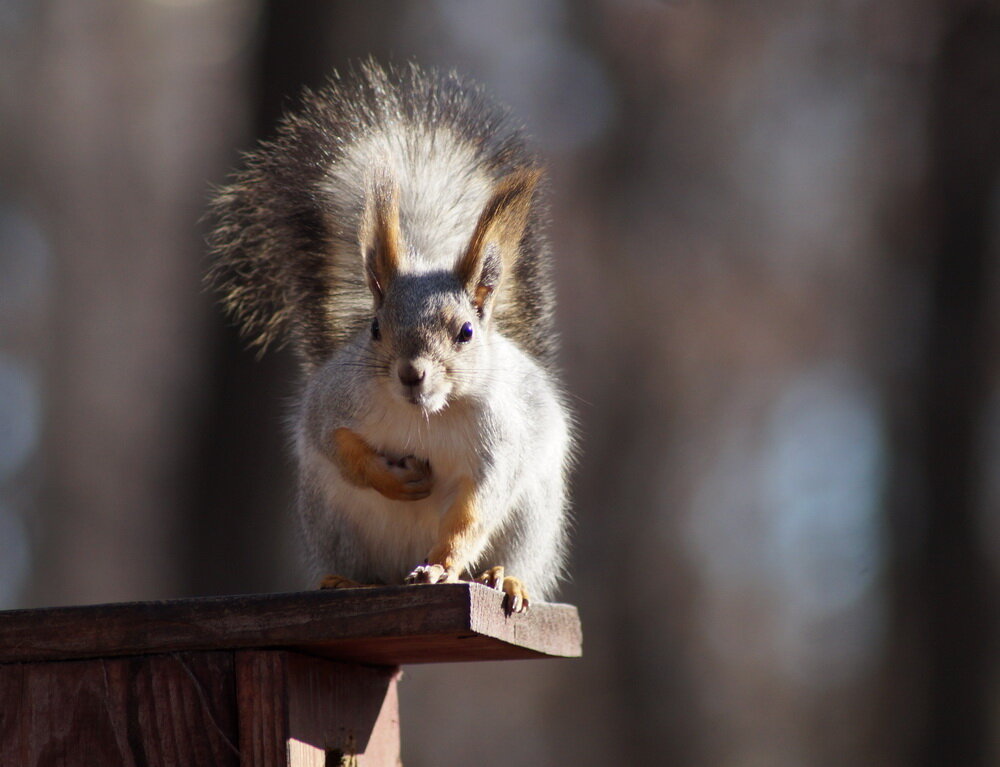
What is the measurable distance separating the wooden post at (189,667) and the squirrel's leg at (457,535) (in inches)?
8.2

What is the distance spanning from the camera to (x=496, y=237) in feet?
8.46

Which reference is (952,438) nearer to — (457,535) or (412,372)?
(457,535)

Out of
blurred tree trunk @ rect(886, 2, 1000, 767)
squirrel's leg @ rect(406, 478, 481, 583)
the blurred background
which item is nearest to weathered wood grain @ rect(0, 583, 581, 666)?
squirrel's leg @ rect(406, 478, 481, 583)

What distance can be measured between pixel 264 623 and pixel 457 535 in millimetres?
488

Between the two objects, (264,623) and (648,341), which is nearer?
(264,623)

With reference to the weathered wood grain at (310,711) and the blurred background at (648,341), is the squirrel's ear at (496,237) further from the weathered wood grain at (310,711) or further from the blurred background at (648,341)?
the blurred background at (648,341)

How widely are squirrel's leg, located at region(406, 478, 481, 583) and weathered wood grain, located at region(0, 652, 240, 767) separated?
17.3 inches

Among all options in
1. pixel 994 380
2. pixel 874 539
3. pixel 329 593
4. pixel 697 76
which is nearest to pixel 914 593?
pixel 874 539

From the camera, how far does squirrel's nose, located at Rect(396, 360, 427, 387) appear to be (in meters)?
2.27

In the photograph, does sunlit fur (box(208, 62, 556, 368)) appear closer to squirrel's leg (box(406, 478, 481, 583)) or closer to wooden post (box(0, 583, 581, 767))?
squirrel's leg (box(406, 478, 481, 583))

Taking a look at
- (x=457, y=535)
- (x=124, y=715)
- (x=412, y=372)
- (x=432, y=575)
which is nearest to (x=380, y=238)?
(x=412, y=372)

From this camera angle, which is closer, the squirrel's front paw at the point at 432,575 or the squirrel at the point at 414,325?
the squirrel's front paw at the point at 432,575

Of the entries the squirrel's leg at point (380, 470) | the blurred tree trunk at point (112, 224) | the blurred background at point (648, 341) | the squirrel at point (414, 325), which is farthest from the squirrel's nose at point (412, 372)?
the blurred tree trunk at point (112, 224)

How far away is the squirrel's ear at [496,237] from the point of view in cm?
253
